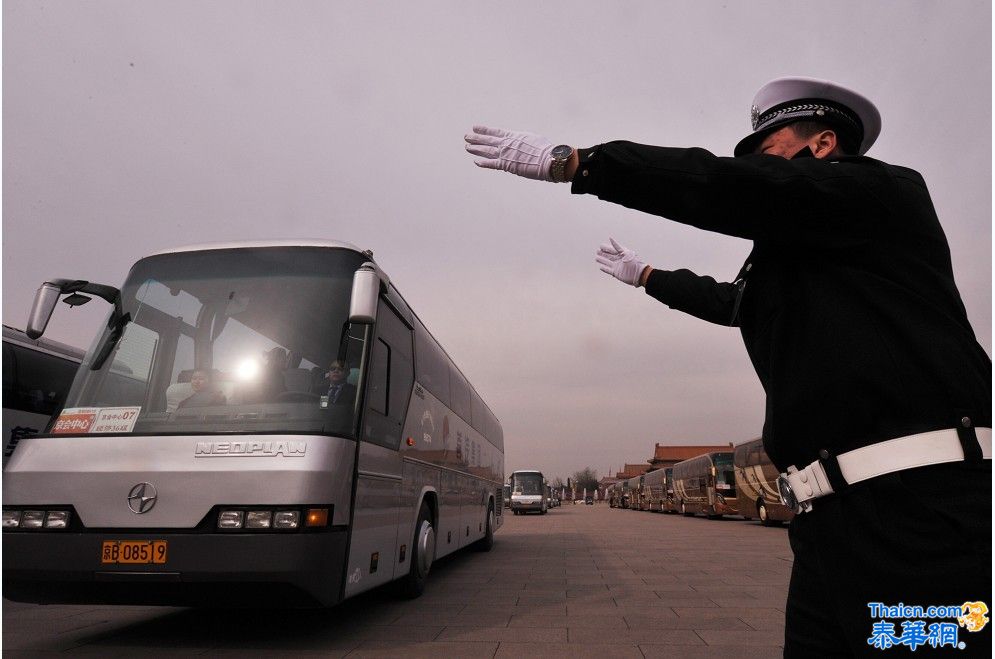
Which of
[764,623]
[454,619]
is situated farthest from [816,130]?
[454,619]

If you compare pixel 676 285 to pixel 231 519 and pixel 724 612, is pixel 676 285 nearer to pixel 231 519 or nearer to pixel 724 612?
pixel 231 519

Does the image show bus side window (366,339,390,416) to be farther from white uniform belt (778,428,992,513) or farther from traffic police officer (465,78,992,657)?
white uniform belt (778,428,992,513)

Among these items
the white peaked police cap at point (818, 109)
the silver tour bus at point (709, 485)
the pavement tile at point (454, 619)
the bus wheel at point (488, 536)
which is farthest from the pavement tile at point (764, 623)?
the silver tour bus at point (709, 485)

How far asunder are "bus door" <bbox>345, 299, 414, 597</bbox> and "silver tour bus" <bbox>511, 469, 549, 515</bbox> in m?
34.4

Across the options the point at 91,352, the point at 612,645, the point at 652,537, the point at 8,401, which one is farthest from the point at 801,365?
the point at 652,537

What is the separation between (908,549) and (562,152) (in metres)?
1.19

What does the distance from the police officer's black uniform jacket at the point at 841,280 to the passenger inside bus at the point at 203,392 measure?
4.23m

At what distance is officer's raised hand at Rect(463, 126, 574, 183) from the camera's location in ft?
5.90

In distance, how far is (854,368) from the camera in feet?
5.33

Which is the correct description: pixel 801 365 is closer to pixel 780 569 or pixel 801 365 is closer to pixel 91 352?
pixel 91 352

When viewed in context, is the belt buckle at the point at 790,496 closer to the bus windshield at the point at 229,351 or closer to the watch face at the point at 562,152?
the watch face at the point at 562,152

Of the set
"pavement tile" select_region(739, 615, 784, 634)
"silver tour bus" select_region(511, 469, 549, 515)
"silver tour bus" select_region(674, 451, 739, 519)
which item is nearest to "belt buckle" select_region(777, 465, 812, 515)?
"pavement tile" select_region(739, 615, 784, 634)

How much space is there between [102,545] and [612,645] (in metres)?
3.64

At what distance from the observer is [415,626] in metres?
6.09
